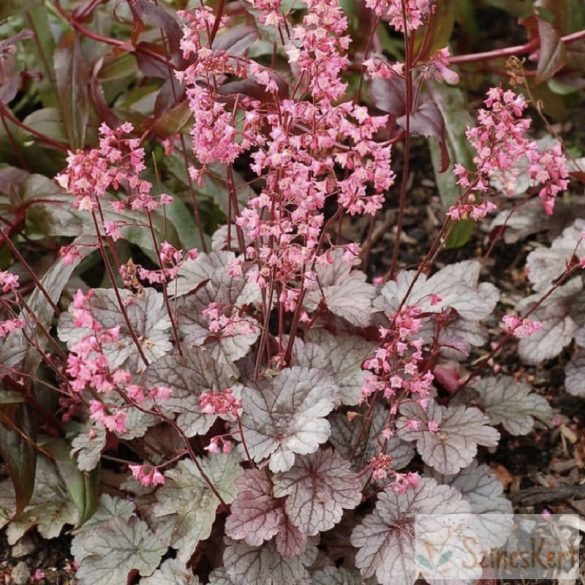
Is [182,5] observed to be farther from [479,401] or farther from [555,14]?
[479,401]

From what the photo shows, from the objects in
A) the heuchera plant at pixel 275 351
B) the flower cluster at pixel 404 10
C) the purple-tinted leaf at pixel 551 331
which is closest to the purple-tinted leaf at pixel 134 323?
the heuchera plant at pixel 275 351

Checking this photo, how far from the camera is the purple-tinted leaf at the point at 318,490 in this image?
80.7 inches

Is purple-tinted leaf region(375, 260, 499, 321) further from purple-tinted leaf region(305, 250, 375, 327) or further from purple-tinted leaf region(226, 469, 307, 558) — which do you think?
purple-tinted leaf region(226, 469, 307, 558)

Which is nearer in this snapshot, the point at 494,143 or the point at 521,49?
the point at 494,143

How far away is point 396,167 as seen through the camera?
3584mm

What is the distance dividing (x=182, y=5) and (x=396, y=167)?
1067 millimetres

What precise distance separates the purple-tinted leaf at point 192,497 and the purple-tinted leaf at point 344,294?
1.57 feet

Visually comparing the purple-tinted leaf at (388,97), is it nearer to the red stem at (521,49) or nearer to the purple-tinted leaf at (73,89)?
the red stem at (521,49)

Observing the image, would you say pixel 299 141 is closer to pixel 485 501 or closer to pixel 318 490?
pixel 318 490

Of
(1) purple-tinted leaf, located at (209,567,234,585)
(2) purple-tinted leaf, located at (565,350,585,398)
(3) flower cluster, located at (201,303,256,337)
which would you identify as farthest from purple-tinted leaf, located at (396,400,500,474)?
(1) purple-tinted leaf, located at (209,567,234,585)

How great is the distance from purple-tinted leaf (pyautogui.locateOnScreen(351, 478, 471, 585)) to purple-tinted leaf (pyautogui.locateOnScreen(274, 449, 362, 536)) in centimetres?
12

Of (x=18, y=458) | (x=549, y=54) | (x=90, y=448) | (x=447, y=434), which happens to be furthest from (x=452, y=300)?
(x=18, y=458)

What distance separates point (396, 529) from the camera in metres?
2.18

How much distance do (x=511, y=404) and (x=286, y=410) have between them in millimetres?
825
